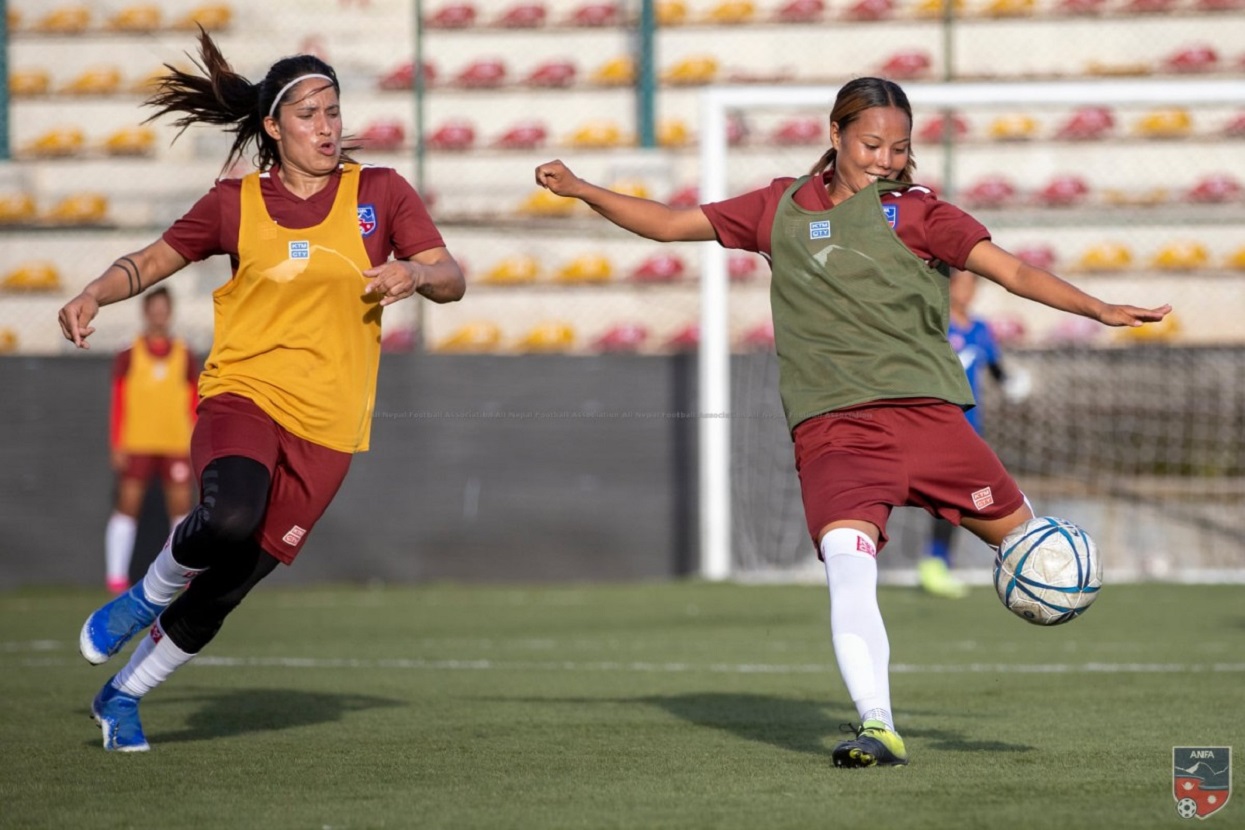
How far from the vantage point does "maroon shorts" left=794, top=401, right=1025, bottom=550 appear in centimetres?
482

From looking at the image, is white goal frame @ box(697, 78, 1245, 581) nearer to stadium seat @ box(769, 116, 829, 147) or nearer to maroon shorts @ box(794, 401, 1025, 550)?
stadium seat @ box(769, 116, 829, 147)

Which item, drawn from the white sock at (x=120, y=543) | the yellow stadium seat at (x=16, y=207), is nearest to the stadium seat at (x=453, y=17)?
the yellow stadium seat at (x=16, y=207)

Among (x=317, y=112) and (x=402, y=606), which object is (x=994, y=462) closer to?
(x=317, y=112)

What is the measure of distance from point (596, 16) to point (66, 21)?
6.50m

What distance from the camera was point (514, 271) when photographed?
18.3 m

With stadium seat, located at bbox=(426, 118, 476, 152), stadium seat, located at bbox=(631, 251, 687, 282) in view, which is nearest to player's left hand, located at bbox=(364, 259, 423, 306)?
stadium seat, located at bbox=(631, 251, 687, 282)

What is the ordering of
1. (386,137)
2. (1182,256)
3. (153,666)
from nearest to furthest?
(153,666) → (1182,256) → (386,137)

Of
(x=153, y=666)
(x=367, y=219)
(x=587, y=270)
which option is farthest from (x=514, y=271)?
(x=153, y=666)

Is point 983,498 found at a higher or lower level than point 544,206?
lower

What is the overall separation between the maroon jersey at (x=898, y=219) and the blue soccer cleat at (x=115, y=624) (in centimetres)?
216

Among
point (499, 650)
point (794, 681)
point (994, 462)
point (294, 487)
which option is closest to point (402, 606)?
point (499, 650)

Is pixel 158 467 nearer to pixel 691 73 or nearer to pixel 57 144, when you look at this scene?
pixel 57 144

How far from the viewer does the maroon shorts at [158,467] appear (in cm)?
1251

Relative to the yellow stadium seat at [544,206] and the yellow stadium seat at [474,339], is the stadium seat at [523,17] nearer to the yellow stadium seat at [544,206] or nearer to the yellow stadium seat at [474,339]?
the yellow stadium seat at [544,206]
